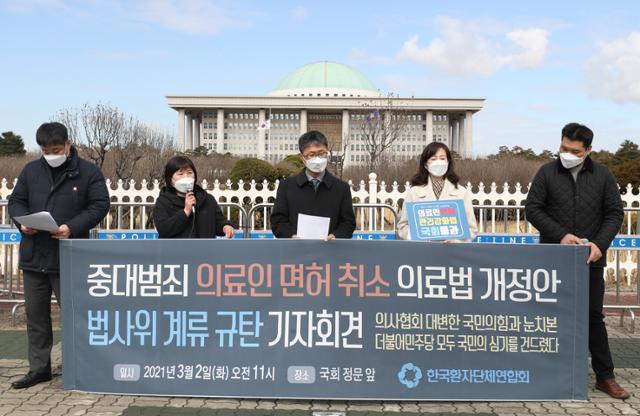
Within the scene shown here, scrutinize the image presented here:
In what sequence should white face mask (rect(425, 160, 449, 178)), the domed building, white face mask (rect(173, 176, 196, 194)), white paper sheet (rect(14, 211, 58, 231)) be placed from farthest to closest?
the domed building
white face mask (rect(425, 160, 449, 178))
white face mask (rect(173, 176, 196, 194))
white paper sheet (rect(14, 211, 58, 231))

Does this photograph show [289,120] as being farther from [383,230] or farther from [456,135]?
[383,230]

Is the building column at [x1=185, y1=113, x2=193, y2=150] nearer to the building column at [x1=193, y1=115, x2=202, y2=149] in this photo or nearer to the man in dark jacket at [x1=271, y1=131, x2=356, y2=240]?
the building column at [x1=193, y1=115, x2=202, y2=149]

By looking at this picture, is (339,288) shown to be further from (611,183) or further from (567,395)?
(611,183)

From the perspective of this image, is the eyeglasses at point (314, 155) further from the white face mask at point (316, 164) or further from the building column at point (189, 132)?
the building column at point (189, 132)

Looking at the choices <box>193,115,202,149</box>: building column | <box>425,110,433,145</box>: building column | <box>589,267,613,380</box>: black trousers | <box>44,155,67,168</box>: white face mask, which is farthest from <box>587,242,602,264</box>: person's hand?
<box>193,115,202,149</box>: building column

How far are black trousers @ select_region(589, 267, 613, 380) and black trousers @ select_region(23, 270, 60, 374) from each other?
4070mm

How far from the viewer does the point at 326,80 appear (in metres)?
103

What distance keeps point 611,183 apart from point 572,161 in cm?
34

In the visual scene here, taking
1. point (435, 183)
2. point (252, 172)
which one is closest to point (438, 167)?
point (435, 183)

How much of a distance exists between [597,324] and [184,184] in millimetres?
3278

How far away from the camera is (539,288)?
4457mm

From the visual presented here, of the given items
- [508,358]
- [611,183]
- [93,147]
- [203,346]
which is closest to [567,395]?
[508,358]

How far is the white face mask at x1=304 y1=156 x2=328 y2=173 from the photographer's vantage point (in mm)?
4844

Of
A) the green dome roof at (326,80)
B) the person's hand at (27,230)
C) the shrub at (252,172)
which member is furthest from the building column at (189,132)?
the person's hand at (27,230)
